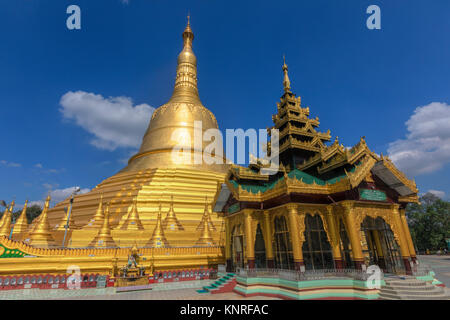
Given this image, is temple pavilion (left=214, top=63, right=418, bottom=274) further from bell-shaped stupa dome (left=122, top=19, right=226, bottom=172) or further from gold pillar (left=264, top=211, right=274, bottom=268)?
bell-shaped stupa dome (left=122, top=19, right=226, bottom=172)

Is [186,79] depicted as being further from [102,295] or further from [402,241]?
[402,241]

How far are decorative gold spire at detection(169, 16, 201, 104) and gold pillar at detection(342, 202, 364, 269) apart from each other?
1106 inches

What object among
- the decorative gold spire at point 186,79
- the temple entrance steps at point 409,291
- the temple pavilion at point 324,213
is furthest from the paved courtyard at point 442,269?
the decorative gold spire at point 186,79

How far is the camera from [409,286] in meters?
9.29

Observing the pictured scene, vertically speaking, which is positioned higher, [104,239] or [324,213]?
[324,213]

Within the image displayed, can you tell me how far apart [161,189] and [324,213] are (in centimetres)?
1563

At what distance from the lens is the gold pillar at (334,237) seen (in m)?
10.9

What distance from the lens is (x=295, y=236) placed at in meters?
10.7

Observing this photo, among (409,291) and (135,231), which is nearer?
(409,291)

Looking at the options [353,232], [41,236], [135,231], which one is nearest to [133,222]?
[135,231]

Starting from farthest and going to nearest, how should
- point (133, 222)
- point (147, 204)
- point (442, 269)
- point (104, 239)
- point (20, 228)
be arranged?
1. point (147, 204)
2. point (20, 228)
3. point (442, 269)
4. point (133, 222)
5. point (104, 239)

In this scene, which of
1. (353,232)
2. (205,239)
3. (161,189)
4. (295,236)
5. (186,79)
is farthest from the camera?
(186,79)

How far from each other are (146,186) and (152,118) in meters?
14.4

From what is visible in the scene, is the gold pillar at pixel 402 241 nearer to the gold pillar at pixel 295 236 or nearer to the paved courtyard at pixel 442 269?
the paved courtyard at pixel 442 269
